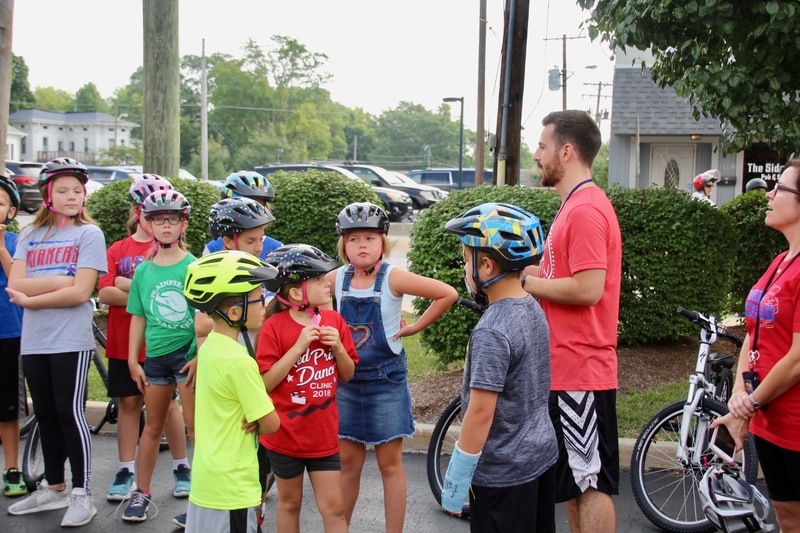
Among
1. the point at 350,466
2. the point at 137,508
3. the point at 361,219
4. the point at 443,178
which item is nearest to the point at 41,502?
the point at 137,508

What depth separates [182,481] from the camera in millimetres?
5410

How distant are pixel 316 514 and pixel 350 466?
3.53ft

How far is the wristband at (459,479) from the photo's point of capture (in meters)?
3.00

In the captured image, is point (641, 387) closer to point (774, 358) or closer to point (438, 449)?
point (438, 449)

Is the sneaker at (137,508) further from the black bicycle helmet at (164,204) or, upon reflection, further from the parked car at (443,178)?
the parked car at (443,178)

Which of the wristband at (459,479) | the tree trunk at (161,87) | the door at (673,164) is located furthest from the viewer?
the door at (673,164)

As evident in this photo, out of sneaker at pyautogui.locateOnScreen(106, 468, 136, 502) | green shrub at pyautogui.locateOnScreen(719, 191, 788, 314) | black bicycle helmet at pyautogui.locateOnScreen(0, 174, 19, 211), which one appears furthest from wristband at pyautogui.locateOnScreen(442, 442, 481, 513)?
green shrub at pyautogui.locateOnScreen(719, 191, 788, 314)

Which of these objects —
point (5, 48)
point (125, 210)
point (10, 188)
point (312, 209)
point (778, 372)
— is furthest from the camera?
point (125, 210)

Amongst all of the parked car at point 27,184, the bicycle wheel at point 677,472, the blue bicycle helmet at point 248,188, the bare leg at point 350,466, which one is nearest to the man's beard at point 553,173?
the bare leg at point 350,466

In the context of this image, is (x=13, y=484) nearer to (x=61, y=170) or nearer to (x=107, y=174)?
(x=61, y=170)

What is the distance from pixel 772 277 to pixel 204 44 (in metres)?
53.2

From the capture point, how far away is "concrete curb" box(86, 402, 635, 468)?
5.93m

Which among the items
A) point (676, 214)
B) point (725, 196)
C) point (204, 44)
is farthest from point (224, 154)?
point (676, 214)

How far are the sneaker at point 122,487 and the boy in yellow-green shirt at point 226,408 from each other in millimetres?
2103
